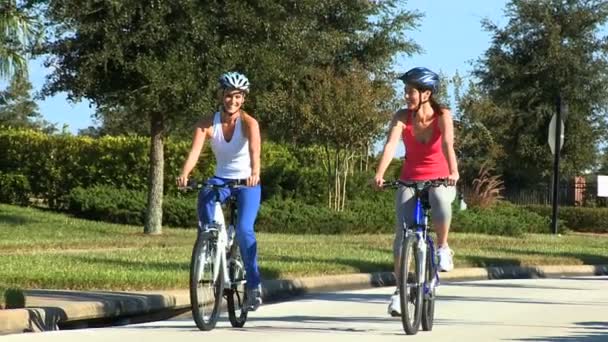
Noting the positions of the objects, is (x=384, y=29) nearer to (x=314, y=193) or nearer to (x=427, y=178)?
(x=314, y=193)

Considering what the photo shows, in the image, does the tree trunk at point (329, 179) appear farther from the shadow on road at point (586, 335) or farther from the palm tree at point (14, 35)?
the shadow on road at point (586, 335)

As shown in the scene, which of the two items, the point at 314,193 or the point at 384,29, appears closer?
the point at 314,193

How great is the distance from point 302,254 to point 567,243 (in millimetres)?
9009

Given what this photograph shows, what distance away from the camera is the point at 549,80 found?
42938 millimetres

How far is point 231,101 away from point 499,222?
1964 centimetres

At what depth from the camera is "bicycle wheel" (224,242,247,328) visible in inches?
365

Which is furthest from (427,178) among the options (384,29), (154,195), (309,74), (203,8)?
(384,29)

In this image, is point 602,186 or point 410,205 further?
point 602,186

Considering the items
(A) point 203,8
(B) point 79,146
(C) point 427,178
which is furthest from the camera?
(B) point 79,146

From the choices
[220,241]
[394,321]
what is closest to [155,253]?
[394,321]

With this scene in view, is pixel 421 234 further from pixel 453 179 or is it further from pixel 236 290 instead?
pixel 236 290

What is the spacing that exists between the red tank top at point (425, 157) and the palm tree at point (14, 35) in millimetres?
13972

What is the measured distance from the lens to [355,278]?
1478 centimetres

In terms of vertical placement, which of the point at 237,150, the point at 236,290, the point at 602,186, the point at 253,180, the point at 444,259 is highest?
the point at 602,186
